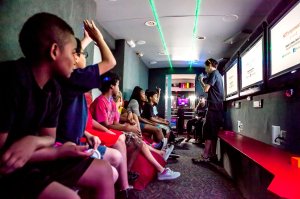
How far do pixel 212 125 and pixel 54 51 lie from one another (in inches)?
124

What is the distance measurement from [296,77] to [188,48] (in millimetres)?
4349

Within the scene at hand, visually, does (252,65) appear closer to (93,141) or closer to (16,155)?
(93,141)

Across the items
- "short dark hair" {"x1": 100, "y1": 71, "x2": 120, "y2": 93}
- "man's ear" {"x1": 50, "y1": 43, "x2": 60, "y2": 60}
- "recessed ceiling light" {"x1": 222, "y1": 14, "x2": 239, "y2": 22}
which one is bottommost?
"man's ear" {"x1": 50, "y1": 43, "x2": 60, "y2": 60}

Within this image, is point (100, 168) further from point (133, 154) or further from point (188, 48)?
point (188, 48)

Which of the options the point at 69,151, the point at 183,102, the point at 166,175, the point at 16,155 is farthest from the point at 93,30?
the point at 183,102

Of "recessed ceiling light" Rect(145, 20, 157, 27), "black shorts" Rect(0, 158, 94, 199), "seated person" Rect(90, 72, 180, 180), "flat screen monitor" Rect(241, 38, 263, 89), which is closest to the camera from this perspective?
"black shorts" Rect(0, 158, 94, 199)

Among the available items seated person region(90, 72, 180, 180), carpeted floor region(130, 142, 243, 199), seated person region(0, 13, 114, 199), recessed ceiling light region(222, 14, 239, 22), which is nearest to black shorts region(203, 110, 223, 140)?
carpeted floor region(130, 142, 243, 199)

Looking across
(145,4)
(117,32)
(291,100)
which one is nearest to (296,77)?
(291,100)

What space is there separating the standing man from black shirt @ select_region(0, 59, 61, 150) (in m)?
3.06

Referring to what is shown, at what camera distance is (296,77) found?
68.9 inches

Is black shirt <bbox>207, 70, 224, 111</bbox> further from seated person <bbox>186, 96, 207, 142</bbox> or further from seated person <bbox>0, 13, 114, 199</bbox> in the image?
seated person <bbox>0, 13, 114, 199</bbox>

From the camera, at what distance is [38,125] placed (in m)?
0.96

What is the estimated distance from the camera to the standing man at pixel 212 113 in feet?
12.3

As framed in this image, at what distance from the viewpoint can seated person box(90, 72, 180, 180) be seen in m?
2.46
